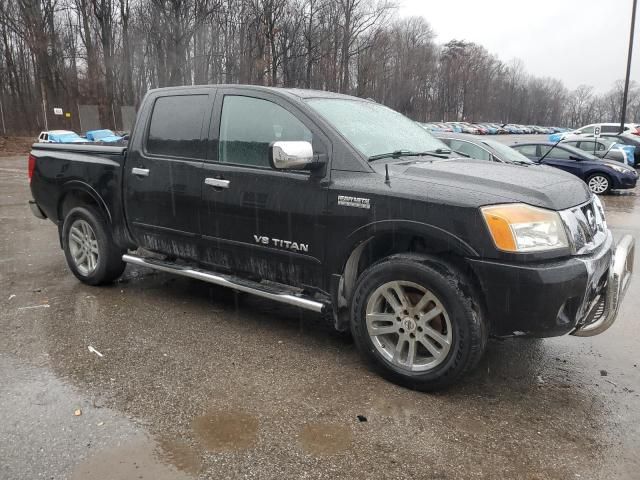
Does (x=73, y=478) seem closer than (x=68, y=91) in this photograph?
Yes

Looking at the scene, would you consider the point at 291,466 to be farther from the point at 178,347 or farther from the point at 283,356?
the point at 178,347

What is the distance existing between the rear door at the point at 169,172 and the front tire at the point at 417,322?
1678mm

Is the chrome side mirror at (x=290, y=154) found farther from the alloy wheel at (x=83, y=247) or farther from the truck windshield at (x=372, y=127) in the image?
the alloy wheel at (x=83, y=247)

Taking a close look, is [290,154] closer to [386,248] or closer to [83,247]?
[386,248]

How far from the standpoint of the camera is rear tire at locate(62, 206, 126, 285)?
518 cm

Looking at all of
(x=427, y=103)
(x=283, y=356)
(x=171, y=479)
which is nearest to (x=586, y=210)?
(x=283, y=356)

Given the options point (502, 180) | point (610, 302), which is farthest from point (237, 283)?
point (610, 302)

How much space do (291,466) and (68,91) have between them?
49.3 metres

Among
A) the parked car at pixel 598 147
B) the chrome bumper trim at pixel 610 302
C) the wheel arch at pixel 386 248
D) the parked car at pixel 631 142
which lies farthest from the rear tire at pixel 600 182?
the wheel arch at pixel 386 248

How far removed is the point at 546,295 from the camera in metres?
2.93

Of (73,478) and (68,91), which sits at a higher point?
(68,91)

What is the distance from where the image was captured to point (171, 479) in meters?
2.52

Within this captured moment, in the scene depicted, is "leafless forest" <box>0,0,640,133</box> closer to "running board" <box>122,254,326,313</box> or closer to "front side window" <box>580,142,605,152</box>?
"front side window" <box>580,142,605,152</box>

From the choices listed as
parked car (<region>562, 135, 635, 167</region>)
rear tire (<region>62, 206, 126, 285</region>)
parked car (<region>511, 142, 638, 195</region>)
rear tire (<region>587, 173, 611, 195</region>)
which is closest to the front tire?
rear tire (<region>62, 206, 126, 285</region>)
